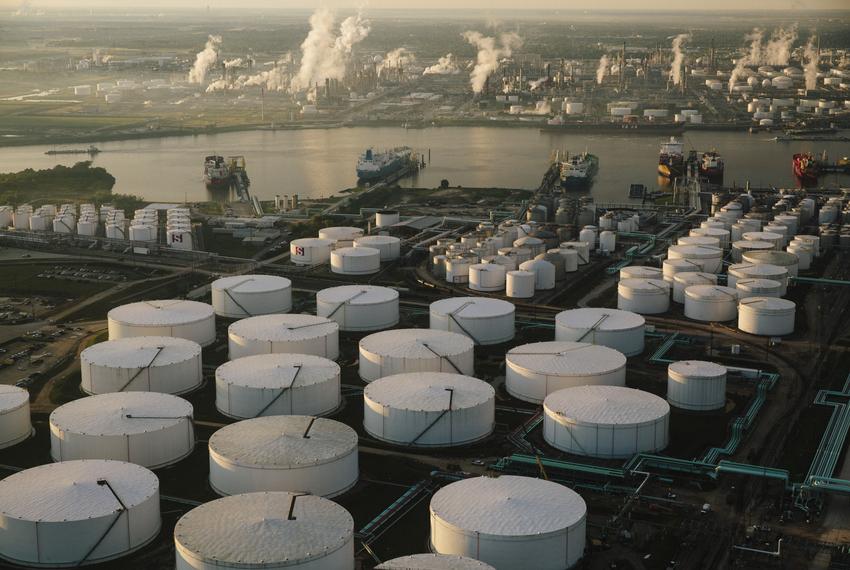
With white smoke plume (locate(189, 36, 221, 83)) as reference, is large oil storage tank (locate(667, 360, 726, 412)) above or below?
below

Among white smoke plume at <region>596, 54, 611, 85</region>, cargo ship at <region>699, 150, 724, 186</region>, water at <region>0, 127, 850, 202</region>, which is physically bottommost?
water at <region>0, 127, 850, 202</region>

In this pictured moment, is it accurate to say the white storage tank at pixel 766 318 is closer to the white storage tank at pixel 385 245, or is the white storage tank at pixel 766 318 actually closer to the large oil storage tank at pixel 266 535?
the white storage tank at pixel 385 245

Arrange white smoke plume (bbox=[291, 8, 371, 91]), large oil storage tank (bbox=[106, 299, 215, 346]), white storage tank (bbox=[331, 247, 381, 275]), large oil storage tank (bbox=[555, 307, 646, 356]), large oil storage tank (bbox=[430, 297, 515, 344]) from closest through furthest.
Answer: large oil storage tank (bbox=[555, 307, 646, 356]), large oil storage tank (bbox=[106, 299, 215, 346]), large oil storage tank (bbox=[430, 297, 515, 344]), white storage tank (bbox=[331, 247, 381, 275]), white smoke plume (bbox=[291, 8, 371, 91])

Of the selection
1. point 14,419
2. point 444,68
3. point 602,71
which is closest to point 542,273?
point 14,419

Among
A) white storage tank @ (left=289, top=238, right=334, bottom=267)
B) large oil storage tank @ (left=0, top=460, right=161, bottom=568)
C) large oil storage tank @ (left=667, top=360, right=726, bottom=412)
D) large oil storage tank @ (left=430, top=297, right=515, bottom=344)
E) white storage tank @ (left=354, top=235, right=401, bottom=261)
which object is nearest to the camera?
large oil storage tank @ (left=0, top=460, right=161, bottom=568)

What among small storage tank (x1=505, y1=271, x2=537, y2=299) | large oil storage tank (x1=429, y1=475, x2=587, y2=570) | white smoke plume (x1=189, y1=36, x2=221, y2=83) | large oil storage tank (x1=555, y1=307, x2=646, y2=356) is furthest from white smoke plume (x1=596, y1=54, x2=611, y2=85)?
large oil storage tank (x1=429, y1=475, x2=587, y2=570)

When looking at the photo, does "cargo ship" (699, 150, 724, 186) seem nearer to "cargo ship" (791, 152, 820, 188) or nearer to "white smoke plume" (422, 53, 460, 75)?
"cargo ship" (791, 152, 820, 188)

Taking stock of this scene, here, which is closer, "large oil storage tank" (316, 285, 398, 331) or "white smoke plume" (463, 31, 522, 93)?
"large oil storage tank" (316, 285, 398, 331)
